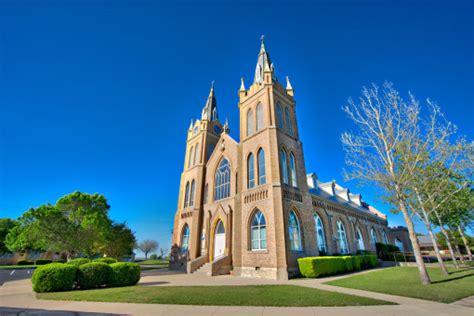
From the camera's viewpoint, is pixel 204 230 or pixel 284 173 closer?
pixel 284 173

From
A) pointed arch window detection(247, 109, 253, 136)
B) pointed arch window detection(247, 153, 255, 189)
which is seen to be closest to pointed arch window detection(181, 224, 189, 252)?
pointed arch window detection(247, 153, 255, 189)

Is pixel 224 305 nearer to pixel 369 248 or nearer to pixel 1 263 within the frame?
pixel 369 248

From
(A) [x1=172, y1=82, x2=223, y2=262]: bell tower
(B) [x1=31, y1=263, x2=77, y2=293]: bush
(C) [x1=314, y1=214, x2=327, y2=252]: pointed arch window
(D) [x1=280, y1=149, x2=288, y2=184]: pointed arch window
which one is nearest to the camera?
(B) [x1=31, y1=263, x2=77, y2=293]: bush

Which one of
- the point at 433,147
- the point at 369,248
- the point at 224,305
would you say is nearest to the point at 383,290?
the point at 224,305

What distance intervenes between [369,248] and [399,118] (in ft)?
70.1

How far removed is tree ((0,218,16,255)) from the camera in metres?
43.6

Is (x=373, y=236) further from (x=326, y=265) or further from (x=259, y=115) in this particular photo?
(x=259, y=115)

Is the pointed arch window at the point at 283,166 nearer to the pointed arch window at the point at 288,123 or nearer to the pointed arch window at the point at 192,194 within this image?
the pointed arch window at the point at 288,123

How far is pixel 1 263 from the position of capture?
49906 millimetres

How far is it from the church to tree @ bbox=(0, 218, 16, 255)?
137 ft

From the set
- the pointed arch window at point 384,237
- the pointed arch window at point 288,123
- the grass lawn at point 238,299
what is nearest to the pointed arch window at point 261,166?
the pointed arch window at point 288,123

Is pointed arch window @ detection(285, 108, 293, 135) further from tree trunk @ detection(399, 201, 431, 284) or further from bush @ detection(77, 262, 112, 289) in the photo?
bush @ detection(77, 262, 112, 289)

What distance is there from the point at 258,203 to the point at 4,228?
182 ft

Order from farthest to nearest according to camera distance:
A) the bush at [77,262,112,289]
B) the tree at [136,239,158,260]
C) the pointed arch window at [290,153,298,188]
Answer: the tree at [136,239,158,260] → the pointed arch window at [290,153,298,188] → the bush at [77,262,112,289]
